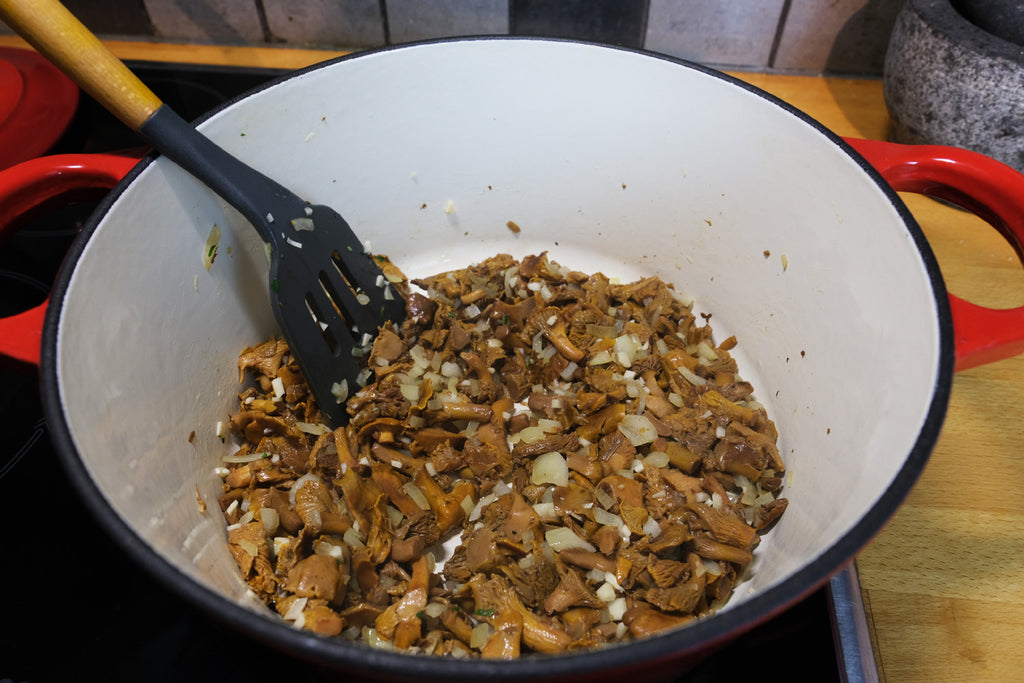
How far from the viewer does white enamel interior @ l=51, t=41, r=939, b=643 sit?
911mm

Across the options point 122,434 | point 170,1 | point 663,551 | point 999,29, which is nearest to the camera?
point 122,434

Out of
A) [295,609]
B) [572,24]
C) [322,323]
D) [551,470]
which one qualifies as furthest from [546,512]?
[572,24]

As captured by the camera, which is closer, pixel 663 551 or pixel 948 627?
pixel 948 627

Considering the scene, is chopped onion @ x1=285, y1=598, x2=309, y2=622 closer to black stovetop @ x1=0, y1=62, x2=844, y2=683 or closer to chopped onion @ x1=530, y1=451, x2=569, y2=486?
black stovetop @ x1=0, y1=62, x2=844, y2=683

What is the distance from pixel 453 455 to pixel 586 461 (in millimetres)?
251

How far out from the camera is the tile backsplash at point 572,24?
A: 1746 mm

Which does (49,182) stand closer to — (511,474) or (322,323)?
(322,323)

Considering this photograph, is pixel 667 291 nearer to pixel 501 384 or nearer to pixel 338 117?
pixel 501 384

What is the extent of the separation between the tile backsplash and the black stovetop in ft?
4.33

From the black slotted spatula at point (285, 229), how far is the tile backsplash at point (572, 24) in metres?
0.78

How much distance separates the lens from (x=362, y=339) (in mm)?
1396

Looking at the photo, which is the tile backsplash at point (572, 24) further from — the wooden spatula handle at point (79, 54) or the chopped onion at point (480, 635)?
the chopped onion at point (480, 635)

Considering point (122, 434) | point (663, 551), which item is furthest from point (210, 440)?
point (663, 551)

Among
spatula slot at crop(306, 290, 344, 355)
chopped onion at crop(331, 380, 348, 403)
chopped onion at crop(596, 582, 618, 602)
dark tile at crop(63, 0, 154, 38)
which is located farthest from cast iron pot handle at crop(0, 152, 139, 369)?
dark tile at crop(63, 0, 154, 38)
